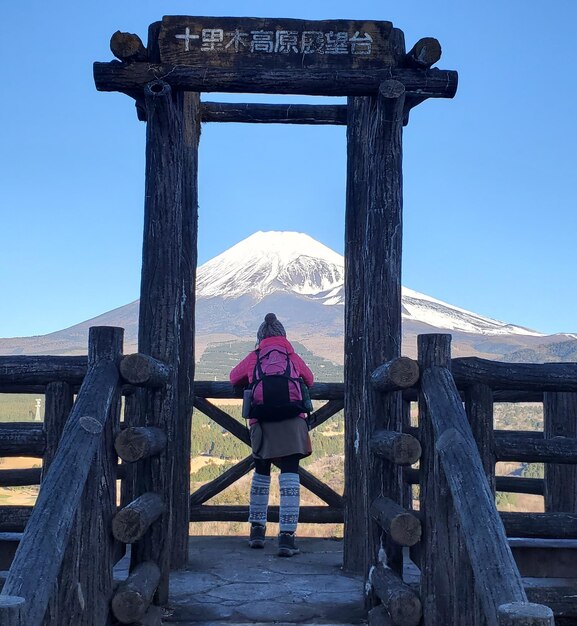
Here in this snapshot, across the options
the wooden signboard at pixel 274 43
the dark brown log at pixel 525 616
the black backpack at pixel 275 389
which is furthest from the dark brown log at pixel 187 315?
the dark brown log at pixel 525 616

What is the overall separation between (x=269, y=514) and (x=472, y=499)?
4.68 metres

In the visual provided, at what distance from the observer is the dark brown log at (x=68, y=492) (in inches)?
115

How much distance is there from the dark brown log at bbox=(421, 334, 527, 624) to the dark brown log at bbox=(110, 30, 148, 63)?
2648 mm

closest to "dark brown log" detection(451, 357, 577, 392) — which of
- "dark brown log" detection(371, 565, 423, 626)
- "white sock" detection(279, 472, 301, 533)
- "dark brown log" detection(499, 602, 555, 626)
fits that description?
"dark brown log" detection(371, 565, 423, 626)

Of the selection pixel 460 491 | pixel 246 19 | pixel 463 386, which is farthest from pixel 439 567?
pixel 246 19

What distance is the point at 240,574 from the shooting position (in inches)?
221

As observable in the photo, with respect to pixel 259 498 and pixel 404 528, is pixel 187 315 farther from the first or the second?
pixel 404 528

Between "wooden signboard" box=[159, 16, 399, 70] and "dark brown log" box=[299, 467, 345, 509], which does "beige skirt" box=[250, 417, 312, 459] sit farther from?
"wooden signboard" box=[159, 16, 399, 70]

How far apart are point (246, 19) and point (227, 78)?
0.42m

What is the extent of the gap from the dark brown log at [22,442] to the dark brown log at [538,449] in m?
2.58

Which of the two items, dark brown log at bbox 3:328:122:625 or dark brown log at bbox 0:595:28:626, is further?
dark brown log at bbox 3:328:122:625

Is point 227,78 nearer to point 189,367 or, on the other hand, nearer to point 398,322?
point 398,322

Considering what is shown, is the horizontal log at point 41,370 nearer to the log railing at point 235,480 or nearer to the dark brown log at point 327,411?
the log railing at point 235,480

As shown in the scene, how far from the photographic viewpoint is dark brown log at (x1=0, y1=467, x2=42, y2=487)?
5.83 meters
